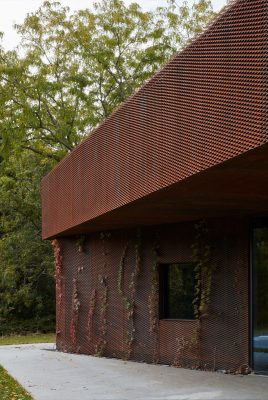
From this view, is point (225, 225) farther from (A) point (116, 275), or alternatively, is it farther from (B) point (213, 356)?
(A) point (116, 275)

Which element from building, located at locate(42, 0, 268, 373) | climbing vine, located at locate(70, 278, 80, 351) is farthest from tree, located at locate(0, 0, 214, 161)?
climbing vine, located at locate(70, 278, 80, 351)

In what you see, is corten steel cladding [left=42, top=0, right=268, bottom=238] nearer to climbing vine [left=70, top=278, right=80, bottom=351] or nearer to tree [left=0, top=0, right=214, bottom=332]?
climbing vine [left=70, top=278, right=80, bottom=351]

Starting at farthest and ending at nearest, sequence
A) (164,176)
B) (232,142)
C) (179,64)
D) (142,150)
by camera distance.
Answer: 1. (142,150)
2. (164,176)
3. (179,64)
4. (232,142)

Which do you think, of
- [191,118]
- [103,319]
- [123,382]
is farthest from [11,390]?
[191,118]

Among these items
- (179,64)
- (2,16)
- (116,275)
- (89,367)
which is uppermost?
(2,16)

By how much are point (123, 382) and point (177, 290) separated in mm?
2666

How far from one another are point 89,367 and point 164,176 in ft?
17.0

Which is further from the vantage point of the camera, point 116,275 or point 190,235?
point 116,275

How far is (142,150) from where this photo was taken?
8.01m

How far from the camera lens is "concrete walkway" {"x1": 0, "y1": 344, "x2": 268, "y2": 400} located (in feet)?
26.7

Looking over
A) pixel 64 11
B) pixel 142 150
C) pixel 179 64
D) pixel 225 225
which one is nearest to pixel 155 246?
pixel 225 225

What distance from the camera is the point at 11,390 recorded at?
9.12 meters

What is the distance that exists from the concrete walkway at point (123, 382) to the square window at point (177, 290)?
3.17ft

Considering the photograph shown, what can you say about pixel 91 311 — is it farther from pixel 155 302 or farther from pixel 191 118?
pixel 191 118
